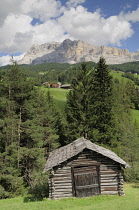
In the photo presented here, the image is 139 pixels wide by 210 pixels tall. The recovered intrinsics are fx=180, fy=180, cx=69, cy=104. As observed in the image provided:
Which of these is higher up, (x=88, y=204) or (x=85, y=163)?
(x=85, y=163)

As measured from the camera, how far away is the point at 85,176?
17.0 meters

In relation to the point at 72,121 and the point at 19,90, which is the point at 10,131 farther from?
the point at 72,121

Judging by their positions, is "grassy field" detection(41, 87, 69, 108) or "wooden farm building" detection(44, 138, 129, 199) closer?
"wooden farm building" detection(44, 138, 129, 199)

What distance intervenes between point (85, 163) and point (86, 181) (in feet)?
5.47

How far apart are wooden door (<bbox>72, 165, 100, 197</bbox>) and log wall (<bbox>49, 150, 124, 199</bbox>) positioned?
1.24 ft

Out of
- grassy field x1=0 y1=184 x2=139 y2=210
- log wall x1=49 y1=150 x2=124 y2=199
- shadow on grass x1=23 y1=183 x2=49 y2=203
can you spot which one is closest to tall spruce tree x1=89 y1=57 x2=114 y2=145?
log wall x1=49 y1=150 x2=124 y2=199

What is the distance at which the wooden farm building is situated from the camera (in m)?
16.9

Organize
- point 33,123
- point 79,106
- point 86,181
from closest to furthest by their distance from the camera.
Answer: point 86,181 → point 33,123 → point 79,106

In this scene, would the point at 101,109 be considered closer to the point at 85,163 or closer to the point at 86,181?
the point at 85,163

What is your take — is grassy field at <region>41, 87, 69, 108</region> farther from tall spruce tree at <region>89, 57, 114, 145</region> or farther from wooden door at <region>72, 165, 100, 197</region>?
wooden door at <region>72, 165, 100, 197</region>

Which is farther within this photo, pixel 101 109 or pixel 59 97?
→ pixel 59 97

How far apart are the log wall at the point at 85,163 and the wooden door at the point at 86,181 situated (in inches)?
14.9

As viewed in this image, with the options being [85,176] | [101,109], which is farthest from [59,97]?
[85,176]

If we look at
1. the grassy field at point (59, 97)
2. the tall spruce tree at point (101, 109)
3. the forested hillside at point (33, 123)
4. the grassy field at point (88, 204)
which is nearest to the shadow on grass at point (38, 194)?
the forested hillside at point (33, 123)
